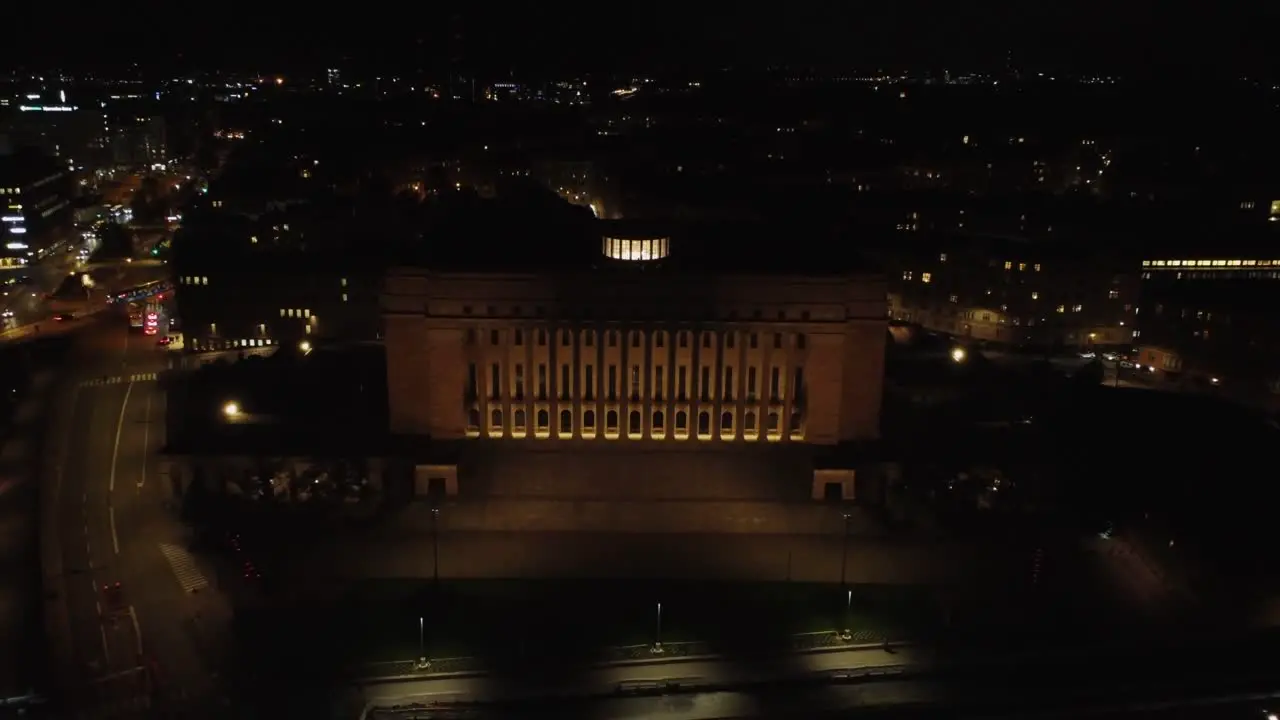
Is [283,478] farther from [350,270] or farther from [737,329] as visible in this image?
[350,270]

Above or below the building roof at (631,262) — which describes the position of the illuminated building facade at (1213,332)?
below

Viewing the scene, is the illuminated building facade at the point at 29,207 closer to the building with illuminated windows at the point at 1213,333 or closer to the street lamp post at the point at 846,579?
the street lamp post at the point at 846,579

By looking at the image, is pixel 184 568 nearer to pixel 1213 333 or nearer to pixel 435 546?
pixel 435 546

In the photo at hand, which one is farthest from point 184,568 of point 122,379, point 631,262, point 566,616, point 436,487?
point 122,379

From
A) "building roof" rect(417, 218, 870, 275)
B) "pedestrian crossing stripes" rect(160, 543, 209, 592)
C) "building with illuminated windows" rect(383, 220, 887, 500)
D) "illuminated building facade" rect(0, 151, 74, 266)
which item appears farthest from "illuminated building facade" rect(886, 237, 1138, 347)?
"illuminated building facade" rect(0, 151, 74, 266)

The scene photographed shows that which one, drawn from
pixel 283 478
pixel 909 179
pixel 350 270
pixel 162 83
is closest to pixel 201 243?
pixel 350 270

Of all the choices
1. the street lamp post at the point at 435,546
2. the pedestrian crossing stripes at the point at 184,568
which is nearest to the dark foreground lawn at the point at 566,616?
the street lamp post at the point at 435,546
